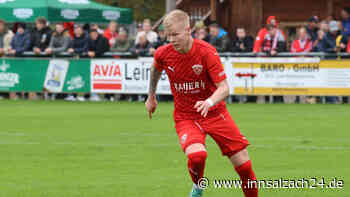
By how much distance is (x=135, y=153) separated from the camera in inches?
480

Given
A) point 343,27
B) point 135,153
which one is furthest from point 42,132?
point 343,27

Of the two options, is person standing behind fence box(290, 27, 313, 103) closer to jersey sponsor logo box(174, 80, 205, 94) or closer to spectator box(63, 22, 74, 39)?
spectator box(63, 22, 74, 39)

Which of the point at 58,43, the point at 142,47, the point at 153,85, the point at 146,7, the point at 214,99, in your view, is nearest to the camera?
the point at 214,99

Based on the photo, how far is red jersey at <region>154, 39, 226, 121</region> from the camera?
295 inches

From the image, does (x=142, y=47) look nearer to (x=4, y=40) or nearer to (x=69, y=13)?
(x=69, y=13)

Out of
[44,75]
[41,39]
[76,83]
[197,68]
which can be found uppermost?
[197,68]

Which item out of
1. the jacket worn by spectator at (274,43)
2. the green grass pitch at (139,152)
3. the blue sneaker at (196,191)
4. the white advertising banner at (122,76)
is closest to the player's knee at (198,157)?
the blue sneaker at (196,191)

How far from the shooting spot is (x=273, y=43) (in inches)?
870

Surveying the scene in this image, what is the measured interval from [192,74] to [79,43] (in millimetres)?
16539

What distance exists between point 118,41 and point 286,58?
191 inches

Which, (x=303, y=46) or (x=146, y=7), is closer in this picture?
(x=303, y=46)

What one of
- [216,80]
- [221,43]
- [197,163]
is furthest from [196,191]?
[221,43]

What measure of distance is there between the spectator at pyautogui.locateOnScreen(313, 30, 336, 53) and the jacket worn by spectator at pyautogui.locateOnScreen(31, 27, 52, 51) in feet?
25.3

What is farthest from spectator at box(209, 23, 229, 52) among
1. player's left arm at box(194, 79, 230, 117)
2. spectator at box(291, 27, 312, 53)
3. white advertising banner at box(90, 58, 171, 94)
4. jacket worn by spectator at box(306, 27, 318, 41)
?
player's left arm at box(194, 79, 230, 117)
